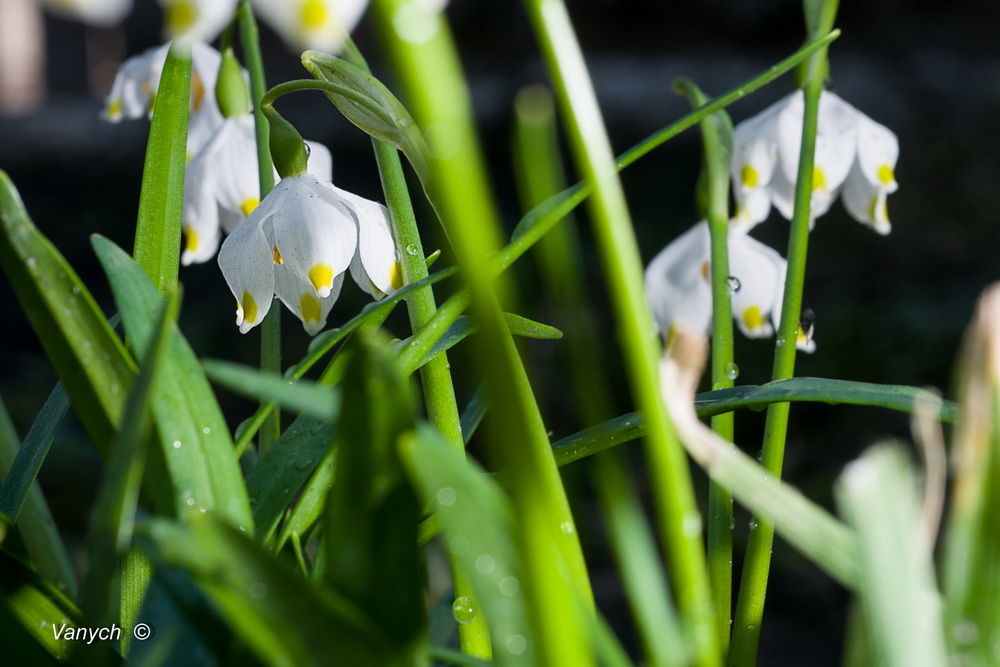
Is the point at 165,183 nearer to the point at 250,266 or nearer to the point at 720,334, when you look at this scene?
the point at 250,266

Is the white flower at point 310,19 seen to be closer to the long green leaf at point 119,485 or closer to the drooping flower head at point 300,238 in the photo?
the long green leaf at point 119,485

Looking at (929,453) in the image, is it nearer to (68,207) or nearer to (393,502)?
(393,502)

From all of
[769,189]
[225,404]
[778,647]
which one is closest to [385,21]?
[769,189]

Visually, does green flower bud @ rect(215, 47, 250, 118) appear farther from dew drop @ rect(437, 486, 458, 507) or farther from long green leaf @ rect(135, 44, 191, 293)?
dew drop @ rect(437, 486, 458, 507)

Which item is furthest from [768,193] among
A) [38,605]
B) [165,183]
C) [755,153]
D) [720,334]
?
[38,605]

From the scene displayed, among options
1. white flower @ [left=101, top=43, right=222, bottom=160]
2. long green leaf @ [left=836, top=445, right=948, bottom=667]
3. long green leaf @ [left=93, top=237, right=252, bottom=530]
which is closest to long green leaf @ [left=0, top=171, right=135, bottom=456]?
long green leaf @ [left=93, top=237, right=252, bottom=530]
